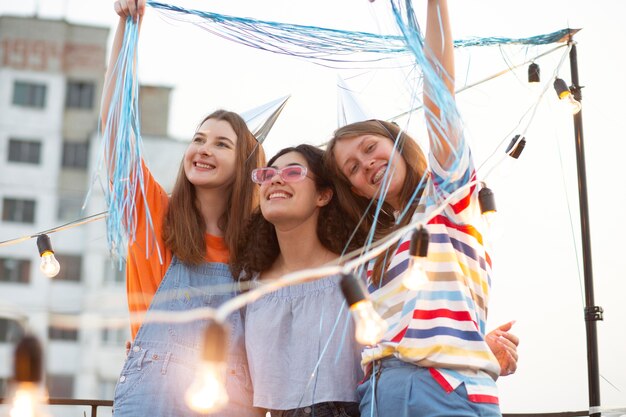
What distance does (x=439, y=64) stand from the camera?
162 centimetres

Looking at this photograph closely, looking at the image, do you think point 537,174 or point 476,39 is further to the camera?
point 537,174

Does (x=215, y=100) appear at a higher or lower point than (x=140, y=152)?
higher

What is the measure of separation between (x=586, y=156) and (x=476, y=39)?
1.93 ft

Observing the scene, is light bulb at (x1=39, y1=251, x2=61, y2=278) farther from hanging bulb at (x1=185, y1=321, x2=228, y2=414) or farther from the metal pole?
the metal pole

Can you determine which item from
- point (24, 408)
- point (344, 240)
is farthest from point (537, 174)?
point (24, 408)

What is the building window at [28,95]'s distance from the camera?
113ft

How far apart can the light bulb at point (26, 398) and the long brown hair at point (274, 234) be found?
1027mm

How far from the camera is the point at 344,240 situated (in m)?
2.14

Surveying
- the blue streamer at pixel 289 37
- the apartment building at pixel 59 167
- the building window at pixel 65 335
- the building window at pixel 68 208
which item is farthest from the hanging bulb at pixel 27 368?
the building window at pixel 68 208

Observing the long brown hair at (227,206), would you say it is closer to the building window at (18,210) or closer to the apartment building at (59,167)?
the apartment building at (59,167)

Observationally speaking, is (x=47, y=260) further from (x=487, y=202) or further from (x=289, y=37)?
(x=487, y=202)

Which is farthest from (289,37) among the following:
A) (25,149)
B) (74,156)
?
(25,149)

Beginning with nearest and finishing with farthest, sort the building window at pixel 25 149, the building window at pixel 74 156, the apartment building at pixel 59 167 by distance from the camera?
the apartment building at pixel 59 167, the building window at pixel 74 156, the building window at pixel 25 149

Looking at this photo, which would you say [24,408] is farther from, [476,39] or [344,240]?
[476,39]
